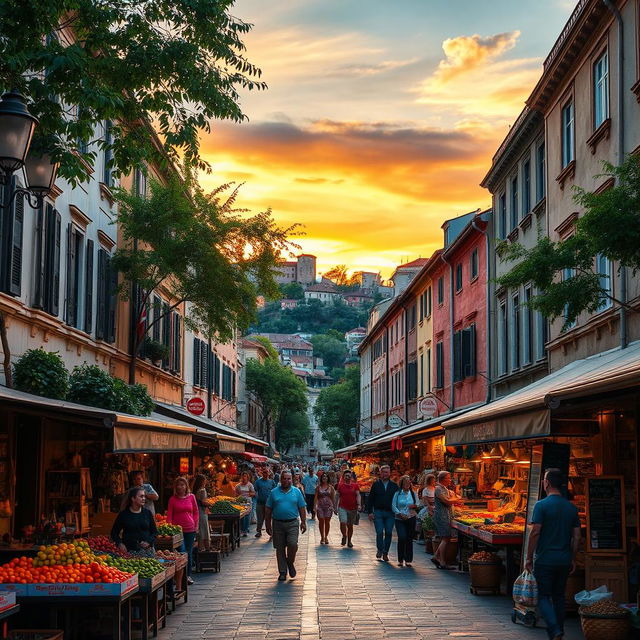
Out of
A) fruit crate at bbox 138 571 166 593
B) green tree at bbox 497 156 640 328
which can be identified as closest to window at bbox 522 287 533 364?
green tree at bbox 497 156 640 328

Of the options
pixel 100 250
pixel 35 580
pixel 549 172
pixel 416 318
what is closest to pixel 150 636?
pixel 35 580

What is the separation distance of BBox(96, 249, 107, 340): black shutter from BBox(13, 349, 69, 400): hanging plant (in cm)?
649

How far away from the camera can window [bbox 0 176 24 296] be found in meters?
15.7

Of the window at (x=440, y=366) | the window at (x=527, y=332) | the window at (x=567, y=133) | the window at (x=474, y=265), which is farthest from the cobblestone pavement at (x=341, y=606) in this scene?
the window at (x=440, y=366)

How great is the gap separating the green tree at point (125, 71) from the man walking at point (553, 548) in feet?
20.2

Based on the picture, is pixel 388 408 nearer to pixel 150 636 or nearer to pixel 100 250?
pixel 100 250

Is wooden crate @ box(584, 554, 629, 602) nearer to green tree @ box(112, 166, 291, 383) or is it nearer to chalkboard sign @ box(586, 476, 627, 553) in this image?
chalkboard sign @ box(586, 476, 627, 553)

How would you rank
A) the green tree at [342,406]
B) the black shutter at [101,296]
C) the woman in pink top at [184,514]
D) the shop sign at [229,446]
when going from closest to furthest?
1. the woman in pink top at [184,514]
2. the black shutter at [101,296]
3. the shop sign at [229,446]
4. the green tree at [342,406]

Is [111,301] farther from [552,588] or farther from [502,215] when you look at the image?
[552,588]

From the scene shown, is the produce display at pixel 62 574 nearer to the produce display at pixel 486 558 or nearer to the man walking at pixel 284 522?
the man walking at pixel 284 522

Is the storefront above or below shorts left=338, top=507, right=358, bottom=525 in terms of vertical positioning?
above

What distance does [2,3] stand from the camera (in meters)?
9.83

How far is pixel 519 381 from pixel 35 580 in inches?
716

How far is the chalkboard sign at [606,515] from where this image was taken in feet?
42.6
